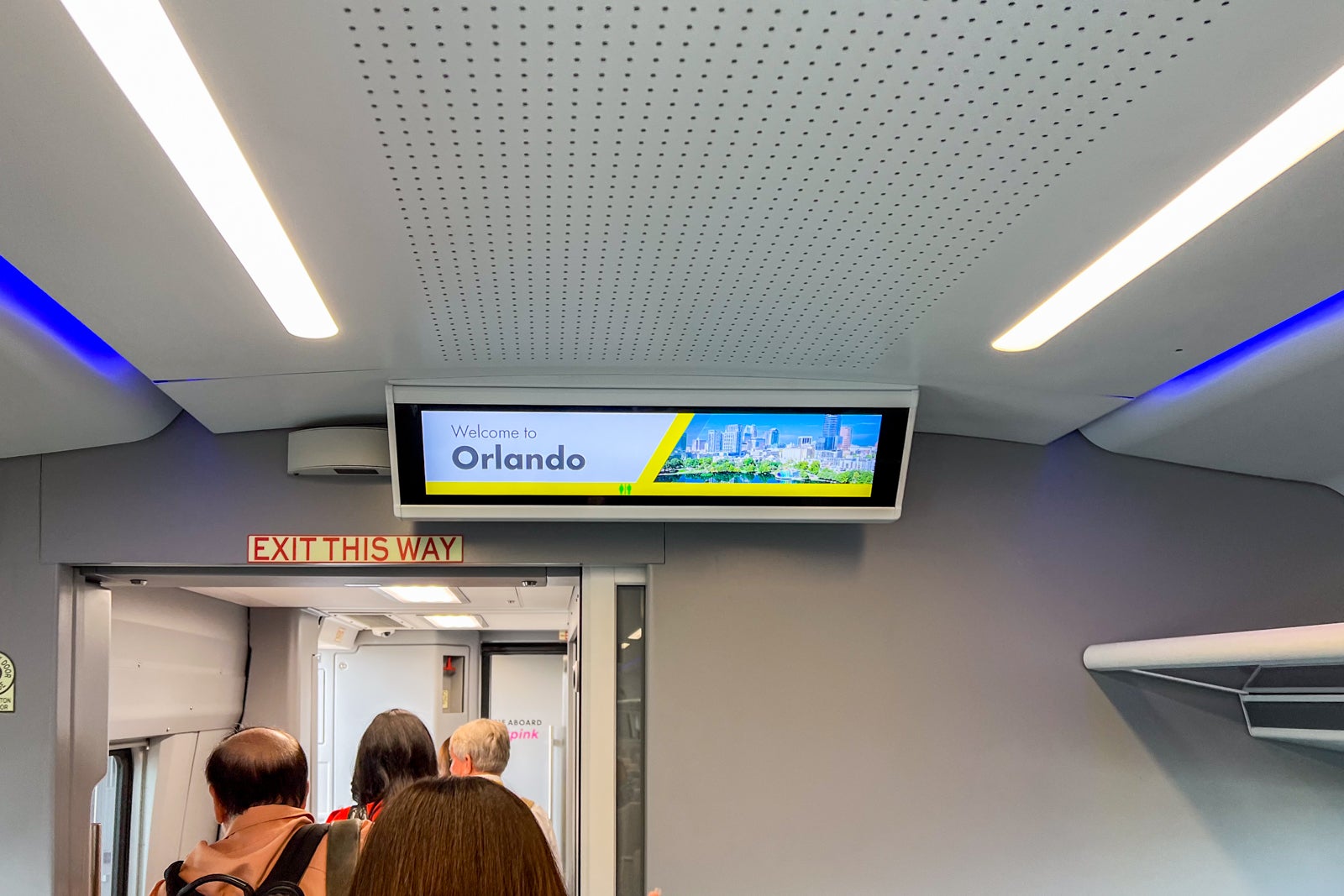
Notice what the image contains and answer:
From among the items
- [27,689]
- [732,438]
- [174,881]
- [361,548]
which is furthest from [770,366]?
[27,689]

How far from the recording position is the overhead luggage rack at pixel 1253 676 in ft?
10.9

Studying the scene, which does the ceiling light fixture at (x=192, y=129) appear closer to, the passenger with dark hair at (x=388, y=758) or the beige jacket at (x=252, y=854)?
the beige jacket at (x=252, y=854)

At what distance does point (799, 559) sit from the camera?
13.9 ft

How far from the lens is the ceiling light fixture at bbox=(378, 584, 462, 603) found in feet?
22.2

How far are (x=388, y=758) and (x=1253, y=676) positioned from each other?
3.08 meters

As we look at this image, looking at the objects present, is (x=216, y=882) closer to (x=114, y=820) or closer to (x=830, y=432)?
(x=830, y=432)

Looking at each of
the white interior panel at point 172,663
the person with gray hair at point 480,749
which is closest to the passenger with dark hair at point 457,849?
the person with gray hair at point 480,749

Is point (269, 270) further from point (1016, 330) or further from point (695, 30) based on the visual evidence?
point (1016, 330)

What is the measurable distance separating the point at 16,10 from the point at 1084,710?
3.88 metres

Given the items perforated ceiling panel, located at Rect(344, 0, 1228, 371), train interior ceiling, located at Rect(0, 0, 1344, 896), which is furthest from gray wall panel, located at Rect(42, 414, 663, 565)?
perforated ceiling panel, located at Rect(344, 0, 1228, 371)

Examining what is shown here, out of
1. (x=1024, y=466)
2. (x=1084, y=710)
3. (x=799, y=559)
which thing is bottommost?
(x=1084, y=710)

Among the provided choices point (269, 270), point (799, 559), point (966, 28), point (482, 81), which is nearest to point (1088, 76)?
point (966, 28)

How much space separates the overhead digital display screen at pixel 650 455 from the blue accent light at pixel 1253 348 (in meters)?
0.88

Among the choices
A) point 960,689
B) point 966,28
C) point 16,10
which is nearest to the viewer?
point 16,10
